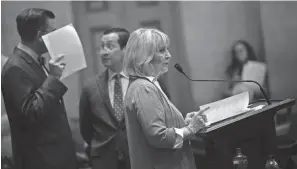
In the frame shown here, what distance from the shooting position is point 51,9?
9.73 ft

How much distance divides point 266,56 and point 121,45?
3.30 feet

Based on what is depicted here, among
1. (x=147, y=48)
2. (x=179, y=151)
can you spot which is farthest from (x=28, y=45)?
(x=179, y=151)

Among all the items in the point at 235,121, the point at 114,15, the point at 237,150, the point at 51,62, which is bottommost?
the point at 237,150

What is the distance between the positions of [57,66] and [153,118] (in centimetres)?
94

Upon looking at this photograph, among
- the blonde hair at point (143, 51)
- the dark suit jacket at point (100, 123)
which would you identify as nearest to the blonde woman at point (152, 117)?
the blonde hair at point (143, 51)

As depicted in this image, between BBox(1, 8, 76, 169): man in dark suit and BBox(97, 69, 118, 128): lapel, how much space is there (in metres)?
0.24

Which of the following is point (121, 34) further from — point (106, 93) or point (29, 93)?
point (29, 93)

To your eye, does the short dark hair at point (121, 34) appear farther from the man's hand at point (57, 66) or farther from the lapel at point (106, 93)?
the man's hand at point (57, 66)

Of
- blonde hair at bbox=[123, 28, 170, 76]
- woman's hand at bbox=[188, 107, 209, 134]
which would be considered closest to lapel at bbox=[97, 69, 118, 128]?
blonde hair at bbox=[123, 28, 170, 76]

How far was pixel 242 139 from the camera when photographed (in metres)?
2.41

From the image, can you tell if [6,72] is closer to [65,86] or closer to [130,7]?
[65,86]

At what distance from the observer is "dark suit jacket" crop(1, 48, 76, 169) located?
2770 millimetres

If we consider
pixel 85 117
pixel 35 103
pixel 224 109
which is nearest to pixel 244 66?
pixel 224 109

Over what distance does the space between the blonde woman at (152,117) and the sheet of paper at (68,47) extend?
0.65m
